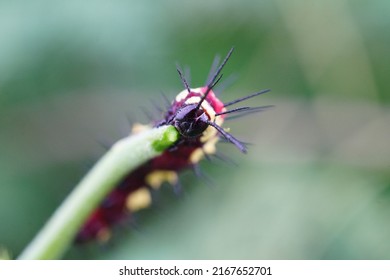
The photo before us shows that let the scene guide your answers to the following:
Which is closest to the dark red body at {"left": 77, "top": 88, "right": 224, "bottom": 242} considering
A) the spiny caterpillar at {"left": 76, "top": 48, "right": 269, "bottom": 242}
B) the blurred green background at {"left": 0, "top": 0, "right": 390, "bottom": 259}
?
the spiny caterpillar at {"left": 76, "top": 48, "right": 269, "bottom": 242}

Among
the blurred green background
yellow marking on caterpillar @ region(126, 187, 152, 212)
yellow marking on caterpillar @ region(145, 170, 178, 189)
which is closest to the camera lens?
yellow marking on caterpillar @ region(145, 170, 178, 189)

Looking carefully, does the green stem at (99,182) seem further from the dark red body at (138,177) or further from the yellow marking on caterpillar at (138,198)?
the yellow marking on caterpillar at (138,198)

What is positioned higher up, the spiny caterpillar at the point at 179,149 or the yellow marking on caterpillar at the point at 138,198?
the yellow marking on caterpillar at the point at 138,198

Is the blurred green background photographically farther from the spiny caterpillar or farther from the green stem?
the green stem

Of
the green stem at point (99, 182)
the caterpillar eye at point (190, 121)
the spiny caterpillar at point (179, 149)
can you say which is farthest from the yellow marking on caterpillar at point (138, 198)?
the caterpillar eye at point (190, 121)

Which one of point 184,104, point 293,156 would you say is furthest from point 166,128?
point 293,156

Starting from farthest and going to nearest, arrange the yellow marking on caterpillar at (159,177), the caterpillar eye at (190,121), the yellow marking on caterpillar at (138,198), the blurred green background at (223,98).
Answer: the blurred green background at (223,98), the yellow marking on caterpillar at (138,198), the yellow marking on caterpillar at (159,177), the caterpillar eye at (190,121)

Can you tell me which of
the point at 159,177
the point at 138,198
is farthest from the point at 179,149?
the point at 138,198
